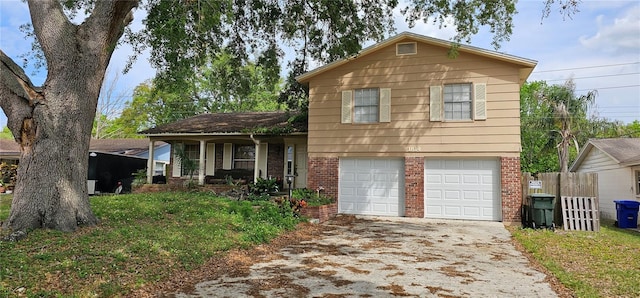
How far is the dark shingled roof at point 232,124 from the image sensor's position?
1548 cm

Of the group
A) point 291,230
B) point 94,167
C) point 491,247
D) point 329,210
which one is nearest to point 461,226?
point 491,247

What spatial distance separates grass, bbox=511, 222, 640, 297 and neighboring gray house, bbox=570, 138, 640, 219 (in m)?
4.30

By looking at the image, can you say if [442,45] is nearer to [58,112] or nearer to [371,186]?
[371,186]

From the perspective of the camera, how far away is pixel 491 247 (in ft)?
25.9

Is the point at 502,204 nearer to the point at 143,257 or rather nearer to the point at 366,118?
the point at 366,118

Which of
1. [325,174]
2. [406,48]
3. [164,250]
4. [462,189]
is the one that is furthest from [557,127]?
[164,250]

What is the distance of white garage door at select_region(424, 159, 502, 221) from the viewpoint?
11.6 m

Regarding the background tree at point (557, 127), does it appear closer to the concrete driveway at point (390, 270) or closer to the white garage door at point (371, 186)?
the white garage door at point (371, 186)

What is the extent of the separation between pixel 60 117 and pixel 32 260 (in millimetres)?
2752

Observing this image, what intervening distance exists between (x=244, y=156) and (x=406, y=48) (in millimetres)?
8912

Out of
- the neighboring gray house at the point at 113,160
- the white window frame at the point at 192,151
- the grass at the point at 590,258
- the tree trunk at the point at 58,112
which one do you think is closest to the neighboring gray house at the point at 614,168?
the grass at the point at 590,258

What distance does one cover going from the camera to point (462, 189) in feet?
39.0

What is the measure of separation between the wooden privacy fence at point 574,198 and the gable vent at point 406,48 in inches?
209

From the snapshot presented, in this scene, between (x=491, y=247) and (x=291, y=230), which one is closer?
(x=491, y=247)
